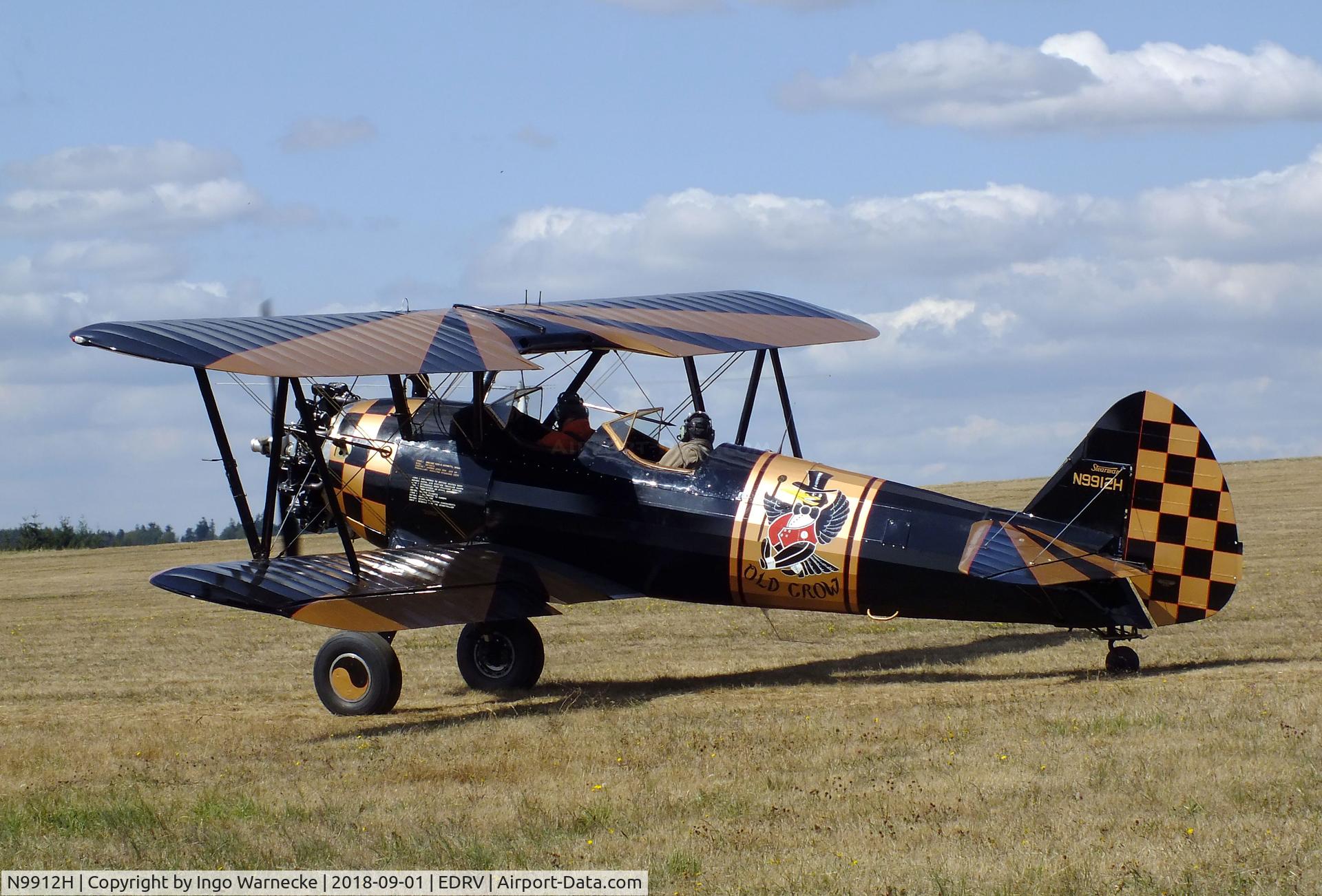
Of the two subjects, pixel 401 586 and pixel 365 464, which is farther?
pixel 365 464

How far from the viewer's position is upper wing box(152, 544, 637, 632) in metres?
9.64

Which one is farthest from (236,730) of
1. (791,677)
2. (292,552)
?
(791,677)

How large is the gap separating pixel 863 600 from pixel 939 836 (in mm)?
4044

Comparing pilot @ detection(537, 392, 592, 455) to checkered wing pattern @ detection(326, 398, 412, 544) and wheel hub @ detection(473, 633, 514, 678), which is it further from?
wheel hub @ detection(473, 633, 514, 678)

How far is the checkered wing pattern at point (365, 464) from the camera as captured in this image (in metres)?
11.4

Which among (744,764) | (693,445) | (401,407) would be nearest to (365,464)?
(401,407)

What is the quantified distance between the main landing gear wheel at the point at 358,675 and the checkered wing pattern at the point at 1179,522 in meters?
5.03

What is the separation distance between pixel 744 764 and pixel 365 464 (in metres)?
5.18

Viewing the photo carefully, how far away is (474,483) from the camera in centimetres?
1096

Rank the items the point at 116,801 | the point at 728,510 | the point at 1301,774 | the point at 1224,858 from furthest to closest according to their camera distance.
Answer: the point at 728,510
the point at 116,801
the point at 1301,774
the point at 1224,858

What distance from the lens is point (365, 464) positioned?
1148 centimetres

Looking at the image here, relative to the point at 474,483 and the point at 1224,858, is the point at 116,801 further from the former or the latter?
the point at 1224,858

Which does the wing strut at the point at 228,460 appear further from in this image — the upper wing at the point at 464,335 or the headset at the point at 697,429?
the headset at the point at 697,429

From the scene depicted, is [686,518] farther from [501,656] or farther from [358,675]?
[358,675]
